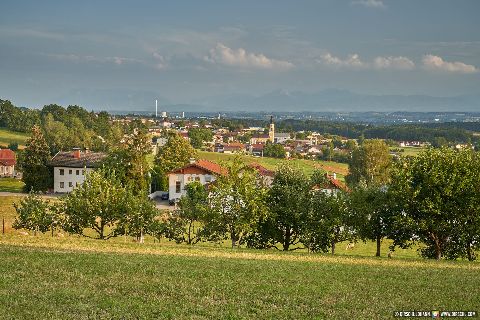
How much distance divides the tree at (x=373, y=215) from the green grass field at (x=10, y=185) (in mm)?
68055

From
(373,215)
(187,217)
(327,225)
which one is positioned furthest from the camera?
(187,217)

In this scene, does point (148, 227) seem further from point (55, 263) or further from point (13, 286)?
point (13, 286)

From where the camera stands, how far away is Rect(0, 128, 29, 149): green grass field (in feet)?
544

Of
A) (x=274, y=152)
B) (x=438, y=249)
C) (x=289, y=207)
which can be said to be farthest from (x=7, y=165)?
(x=438, y=249)

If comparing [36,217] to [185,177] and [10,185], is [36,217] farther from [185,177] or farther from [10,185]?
[10,185]

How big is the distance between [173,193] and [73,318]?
7404 cm

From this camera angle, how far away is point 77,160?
334ft

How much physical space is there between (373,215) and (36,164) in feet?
215

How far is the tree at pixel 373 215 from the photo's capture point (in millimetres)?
44125

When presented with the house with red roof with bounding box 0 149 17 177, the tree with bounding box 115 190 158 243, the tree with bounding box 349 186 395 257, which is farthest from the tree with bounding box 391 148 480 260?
the house with red roof with bounding box 0 149 17 177

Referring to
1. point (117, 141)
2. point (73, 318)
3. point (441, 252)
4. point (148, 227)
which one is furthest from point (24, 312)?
point (117, 141)

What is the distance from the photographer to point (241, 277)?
25.3 metres

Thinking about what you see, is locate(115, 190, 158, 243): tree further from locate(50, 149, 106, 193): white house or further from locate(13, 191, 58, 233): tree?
locate(50, 149, 106, 193): white house

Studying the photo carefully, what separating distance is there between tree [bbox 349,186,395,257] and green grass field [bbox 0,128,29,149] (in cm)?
13341
